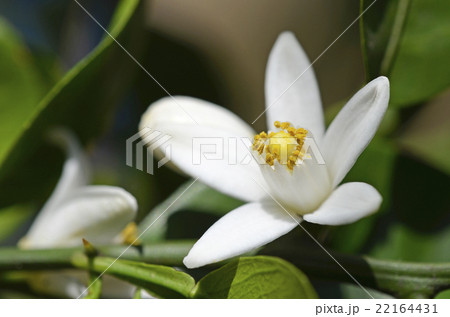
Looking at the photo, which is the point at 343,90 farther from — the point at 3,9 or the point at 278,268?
the point at 3,9

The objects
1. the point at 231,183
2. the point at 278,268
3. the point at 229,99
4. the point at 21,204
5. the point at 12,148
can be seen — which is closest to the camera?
the point at 278,268

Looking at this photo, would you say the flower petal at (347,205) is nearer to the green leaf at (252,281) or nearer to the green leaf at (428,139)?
the green leaf at (252,281)

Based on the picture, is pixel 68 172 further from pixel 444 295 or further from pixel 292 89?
pixel 444 295

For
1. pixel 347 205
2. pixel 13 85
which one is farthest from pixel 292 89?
pixel 13 85

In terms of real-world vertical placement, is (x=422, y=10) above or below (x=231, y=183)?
above

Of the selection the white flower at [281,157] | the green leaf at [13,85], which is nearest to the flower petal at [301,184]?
the white flower at [281,157]

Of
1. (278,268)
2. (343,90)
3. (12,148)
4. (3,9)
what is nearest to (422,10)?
(343,90)

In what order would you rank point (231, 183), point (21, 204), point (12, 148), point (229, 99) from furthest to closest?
point (229, 99)
point (21, 204)
point (12, 148)
point (231, 183)
